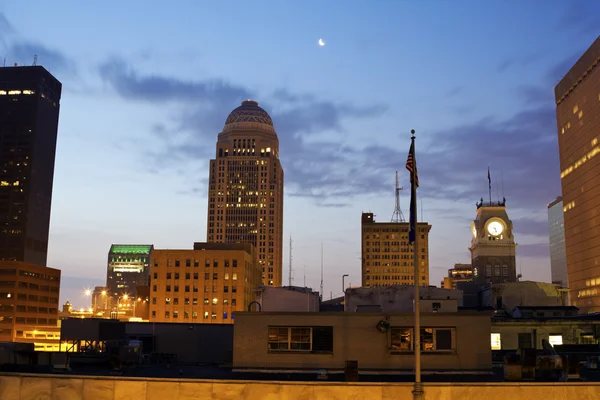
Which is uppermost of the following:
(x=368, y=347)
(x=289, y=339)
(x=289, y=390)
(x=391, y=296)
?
(x=391, y=296)

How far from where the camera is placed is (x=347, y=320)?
3866cm

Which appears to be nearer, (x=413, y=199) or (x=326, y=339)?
(x=413, y=199)

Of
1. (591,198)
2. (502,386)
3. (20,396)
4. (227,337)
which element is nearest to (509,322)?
(227,337)

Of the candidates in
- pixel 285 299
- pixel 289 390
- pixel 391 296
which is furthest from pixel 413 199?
pixel 391 296

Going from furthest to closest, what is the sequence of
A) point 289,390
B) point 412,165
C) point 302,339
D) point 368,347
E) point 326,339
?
point 302,339
point 326,339
point 368,347
point 412,165
point 289,390

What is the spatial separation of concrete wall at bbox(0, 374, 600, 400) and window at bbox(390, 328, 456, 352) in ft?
35.9

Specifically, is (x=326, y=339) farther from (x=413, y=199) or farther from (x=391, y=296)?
(x=391, y=296)

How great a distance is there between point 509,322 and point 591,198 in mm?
126795

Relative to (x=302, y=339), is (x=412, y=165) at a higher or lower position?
higher

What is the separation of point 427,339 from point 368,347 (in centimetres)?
356

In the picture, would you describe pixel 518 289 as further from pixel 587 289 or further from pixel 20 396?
pixel 20 396

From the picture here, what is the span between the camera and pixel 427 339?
3850cm

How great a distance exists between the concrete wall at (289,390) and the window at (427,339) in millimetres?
10956

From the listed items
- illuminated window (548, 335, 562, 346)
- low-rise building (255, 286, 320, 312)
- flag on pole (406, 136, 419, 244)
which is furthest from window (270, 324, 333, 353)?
illuminated window (548, 335, 562, 346)
